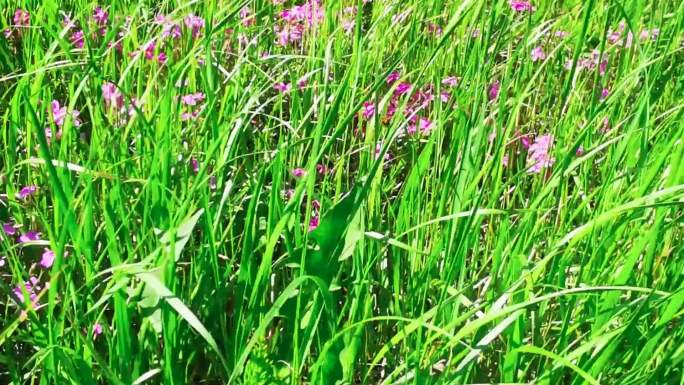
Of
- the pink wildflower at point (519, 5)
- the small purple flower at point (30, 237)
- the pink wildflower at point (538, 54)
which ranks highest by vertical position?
the pink wildflower at point (519, 5)

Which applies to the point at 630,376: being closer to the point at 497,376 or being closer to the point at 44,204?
the point at 497,376

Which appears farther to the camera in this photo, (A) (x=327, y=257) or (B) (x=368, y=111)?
(B) (x=368, y=111)

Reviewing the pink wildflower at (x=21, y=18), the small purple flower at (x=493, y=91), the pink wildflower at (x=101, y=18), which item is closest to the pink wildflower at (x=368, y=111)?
the small purple flower at (x=493, y=91)

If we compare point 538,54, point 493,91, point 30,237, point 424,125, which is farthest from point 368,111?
point 30,237

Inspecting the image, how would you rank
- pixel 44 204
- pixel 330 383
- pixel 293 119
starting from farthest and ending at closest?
1. pixel 293 119
2. pixel 44 204
3. pixel 330 383

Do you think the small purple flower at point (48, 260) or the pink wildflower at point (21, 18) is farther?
the pink wildflower at point (21, 18)

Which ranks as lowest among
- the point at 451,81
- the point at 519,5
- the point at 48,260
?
the point at 48,260

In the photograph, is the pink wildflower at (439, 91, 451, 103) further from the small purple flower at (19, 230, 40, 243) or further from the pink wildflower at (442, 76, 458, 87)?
the small purple flower at (19, 230, 40, 243)

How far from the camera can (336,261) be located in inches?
47.8

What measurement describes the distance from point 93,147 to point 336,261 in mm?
401

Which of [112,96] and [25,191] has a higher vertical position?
[112,96]

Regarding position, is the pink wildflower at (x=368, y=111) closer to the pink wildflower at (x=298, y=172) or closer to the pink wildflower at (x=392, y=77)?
the pink wildflower at (x=392, y=77)

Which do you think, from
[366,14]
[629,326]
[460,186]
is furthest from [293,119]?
[366,14]

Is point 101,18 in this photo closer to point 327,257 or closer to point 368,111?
point 368,111
